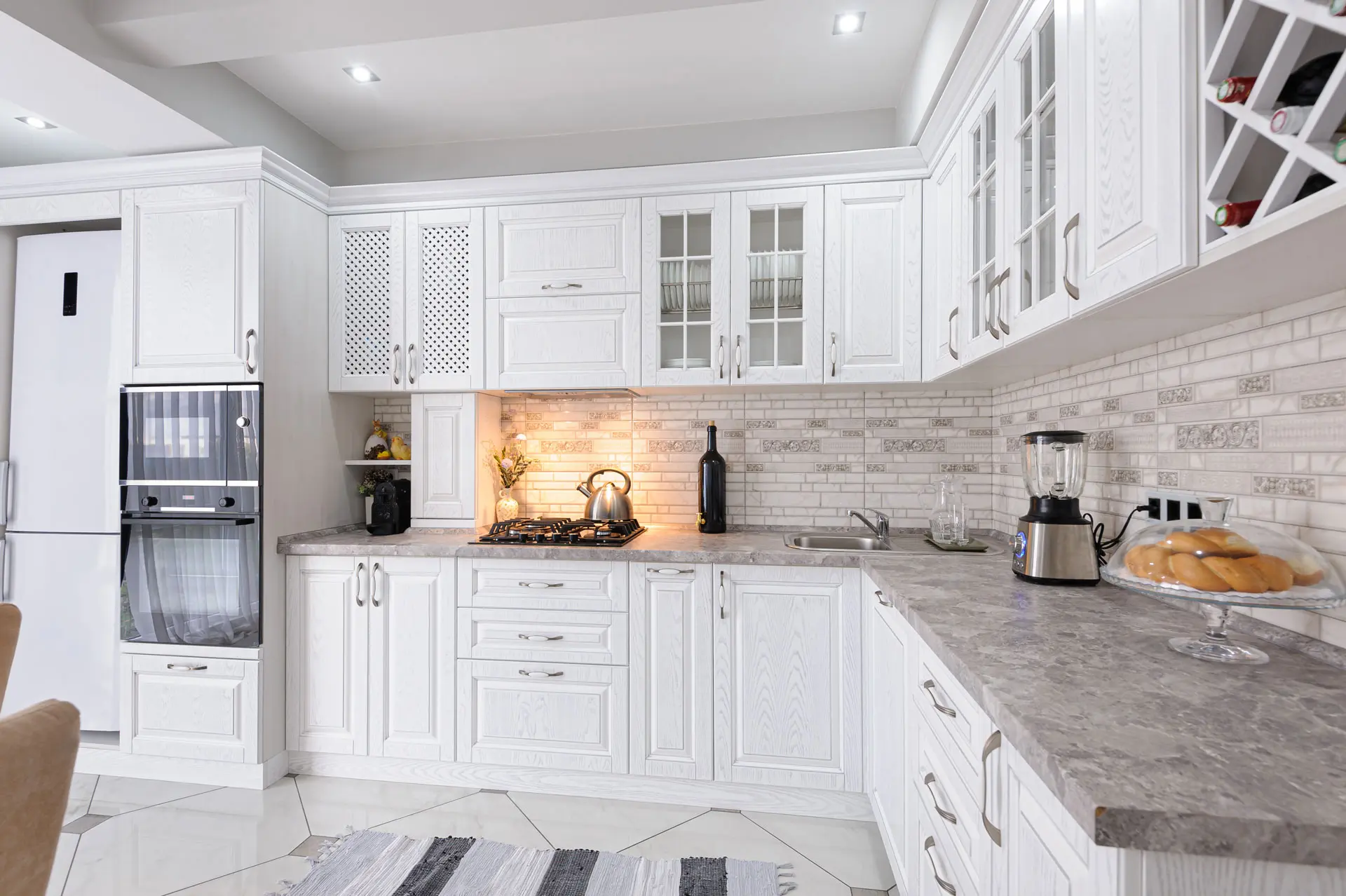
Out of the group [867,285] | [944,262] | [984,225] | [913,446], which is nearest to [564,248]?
[867,285]

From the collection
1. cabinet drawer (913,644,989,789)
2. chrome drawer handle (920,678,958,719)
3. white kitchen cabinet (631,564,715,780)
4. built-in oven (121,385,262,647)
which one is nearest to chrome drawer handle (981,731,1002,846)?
cabinet drawer (913,644,989,789)

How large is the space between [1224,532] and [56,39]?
3.10 metres

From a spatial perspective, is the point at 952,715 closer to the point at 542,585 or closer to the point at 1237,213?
the point at 1237,213

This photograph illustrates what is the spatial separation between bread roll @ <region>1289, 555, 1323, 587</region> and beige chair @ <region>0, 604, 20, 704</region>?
210 centimetres

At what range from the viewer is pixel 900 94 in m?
2.66

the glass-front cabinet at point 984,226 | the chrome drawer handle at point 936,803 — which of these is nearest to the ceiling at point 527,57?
the glass-front cabinet at point 984,226

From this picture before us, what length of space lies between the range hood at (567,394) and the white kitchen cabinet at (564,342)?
0.04 meters

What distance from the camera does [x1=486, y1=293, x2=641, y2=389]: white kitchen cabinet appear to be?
2.67 meters

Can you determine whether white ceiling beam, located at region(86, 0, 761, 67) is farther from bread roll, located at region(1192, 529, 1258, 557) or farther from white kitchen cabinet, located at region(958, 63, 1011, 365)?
bread roll, located at region(1192, 529, 1258, 557)

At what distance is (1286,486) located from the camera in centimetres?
121

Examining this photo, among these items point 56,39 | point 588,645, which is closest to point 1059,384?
point 588,645

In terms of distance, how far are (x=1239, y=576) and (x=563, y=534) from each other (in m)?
2.04

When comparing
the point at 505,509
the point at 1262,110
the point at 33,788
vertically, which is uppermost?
the point at 1262,110

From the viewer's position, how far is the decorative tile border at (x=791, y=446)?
9.57 feet
